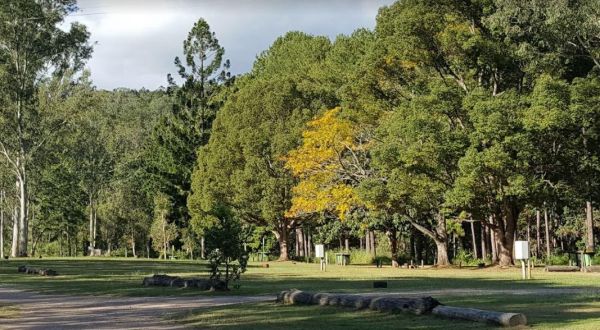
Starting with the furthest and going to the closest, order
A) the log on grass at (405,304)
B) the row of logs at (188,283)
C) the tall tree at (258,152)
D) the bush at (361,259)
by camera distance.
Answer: the tall tree at (258,152) < the bush at (361,259) < the row of logs at (188,283) < the log on grass at (405,304)

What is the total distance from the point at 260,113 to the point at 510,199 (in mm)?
23057

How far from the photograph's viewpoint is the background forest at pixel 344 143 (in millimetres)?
32344

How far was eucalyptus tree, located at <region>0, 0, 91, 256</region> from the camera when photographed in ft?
171

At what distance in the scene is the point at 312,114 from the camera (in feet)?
170

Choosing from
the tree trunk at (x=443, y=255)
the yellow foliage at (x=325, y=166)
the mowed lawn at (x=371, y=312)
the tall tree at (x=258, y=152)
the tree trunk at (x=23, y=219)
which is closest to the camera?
the mowed lawn at (x=371, y=312)

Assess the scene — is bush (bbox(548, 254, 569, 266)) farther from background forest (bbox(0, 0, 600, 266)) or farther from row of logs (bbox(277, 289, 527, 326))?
row of logs (bbox(277, 289, 527, 326))

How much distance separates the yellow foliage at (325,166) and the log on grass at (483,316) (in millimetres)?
28001

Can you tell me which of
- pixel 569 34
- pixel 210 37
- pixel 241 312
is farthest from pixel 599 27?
pixel 210 37

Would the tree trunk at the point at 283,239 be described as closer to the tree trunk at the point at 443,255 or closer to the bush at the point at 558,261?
the tree trunk at the point at 443,255

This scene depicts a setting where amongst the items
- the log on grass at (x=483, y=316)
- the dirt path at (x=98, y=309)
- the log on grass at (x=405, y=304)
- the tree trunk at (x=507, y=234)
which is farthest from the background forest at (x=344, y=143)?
the log on grass at (x=483, y=316)

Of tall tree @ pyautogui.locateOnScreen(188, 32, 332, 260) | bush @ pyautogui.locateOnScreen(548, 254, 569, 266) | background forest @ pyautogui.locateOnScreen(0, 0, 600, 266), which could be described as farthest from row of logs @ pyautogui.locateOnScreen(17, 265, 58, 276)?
bush @ pyautogui.locateOnScreen(548, 254, 569, 266)

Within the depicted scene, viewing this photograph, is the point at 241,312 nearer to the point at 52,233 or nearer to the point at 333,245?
the point at 333,245

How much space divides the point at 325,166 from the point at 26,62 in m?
24.5

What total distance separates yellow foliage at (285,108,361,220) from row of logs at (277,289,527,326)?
24.6 meters
